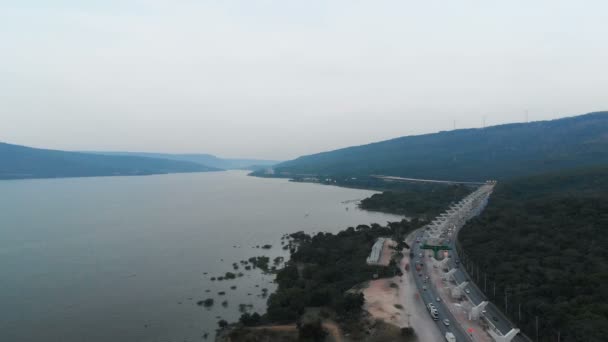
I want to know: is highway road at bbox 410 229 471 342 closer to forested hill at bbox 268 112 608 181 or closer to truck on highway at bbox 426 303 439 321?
truck on highway at bbox 426 303 439 321

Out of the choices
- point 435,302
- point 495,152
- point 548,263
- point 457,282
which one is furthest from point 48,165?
point 548,263

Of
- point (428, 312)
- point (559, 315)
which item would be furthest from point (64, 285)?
point (559, 315)

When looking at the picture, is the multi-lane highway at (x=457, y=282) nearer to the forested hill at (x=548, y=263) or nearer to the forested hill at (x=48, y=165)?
the forested hill at (x=548, y=263)

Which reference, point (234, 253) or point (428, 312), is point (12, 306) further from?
point (428, 312)

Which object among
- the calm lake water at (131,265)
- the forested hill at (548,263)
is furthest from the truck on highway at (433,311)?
the calm lake water at (131,265)

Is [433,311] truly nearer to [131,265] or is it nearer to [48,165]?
[131,265]

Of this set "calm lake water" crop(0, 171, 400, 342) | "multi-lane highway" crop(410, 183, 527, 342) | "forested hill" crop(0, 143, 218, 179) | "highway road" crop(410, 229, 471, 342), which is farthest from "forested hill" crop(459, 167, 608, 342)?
"forested hill" crop(0, 143, 218, 179)
